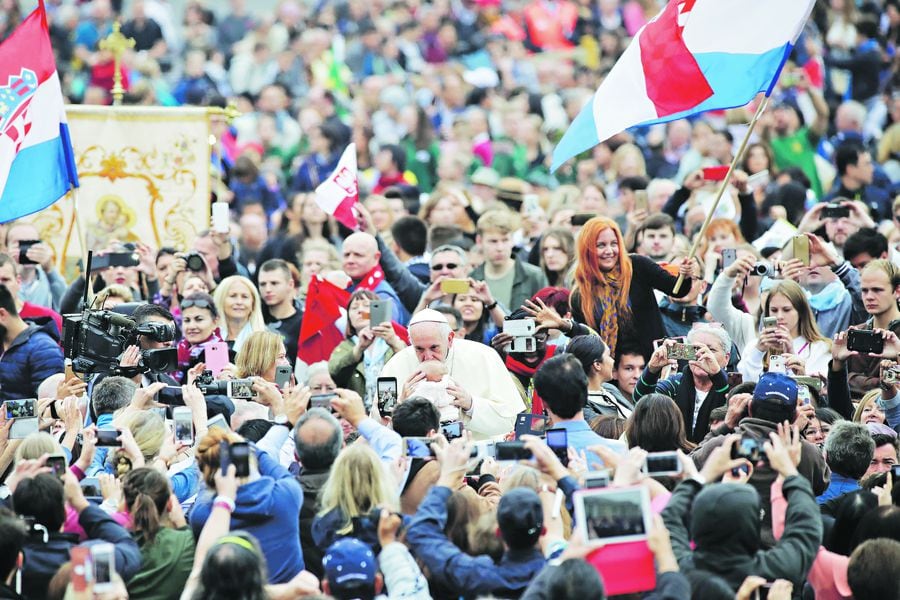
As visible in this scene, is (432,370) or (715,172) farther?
(715,172)

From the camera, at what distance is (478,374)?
32.9 feet

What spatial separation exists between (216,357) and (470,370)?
1.49 metres

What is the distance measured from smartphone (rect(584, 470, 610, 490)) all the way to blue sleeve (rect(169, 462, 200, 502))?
2500 millimetres

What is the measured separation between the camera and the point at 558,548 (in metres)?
6.79

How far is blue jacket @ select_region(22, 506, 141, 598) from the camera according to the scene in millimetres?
7102

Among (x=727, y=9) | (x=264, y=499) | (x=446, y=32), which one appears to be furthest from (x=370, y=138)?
(x=264, y=499)

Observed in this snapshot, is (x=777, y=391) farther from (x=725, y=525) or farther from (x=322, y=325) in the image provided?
(x=322, y=325)

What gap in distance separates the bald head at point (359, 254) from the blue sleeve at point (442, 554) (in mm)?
4822

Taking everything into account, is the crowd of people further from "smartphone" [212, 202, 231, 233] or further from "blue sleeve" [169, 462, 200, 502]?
"smartphone" [212, 202, 231, 233]

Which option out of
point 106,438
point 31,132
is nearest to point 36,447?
point 106,438

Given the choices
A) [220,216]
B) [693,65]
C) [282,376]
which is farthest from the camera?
[220,216]

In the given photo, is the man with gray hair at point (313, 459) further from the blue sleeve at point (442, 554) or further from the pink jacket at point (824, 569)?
the pink jacket at point (824, 569)

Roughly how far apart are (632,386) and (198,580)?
4321mm

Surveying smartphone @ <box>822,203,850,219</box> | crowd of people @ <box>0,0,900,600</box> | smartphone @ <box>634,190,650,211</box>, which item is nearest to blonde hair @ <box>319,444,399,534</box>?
crowd of people @ <box>0,0,900,600</box>
